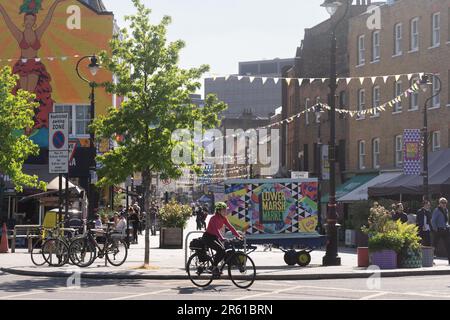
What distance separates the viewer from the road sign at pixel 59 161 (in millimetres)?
27359

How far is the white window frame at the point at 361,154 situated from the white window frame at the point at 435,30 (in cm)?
1030

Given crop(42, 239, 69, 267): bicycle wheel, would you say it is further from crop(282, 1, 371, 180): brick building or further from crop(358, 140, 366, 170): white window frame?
crop(282, 1, 371, 180): brick building

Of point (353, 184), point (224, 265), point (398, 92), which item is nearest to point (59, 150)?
point (224, 265)

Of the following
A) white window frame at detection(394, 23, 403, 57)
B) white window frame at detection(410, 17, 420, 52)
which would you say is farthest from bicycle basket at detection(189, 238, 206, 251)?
white window frame at detection(394, 23, 403, 57)

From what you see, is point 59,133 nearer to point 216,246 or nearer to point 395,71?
point 216,246

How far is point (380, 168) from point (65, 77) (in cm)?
1868

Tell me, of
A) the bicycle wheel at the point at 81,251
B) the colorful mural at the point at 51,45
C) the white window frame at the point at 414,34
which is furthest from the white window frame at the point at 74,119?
the bicycle wheel at the point at 81,251

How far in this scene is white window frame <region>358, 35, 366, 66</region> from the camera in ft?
185

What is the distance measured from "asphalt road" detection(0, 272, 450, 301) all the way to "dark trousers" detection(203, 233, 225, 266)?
576 millimetres
